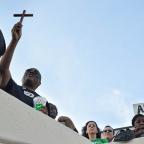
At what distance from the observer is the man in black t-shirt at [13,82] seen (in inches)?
124

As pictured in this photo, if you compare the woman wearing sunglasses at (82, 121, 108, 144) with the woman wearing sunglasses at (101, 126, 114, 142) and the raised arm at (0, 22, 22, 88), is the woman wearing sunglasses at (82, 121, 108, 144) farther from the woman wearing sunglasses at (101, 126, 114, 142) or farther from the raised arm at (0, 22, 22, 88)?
the raised arm at (0, 22, 22, 88)

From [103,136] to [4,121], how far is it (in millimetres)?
3001

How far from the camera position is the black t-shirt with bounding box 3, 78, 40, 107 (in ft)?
10.6

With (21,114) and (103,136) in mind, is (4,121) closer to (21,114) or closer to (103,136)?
(21,114)

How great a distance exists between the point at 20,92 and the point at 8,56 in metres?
0.41

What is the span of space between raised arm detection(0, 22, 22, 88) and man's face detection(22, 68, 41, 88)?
0.58 m

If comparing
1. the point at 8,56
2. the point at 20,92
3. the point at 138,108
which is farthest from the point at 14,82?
the point at 138,108

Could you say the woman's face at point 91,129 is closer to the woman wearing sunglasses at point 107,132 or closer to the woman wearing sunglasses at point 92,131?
the woman wearing sunglasses at point 92,131

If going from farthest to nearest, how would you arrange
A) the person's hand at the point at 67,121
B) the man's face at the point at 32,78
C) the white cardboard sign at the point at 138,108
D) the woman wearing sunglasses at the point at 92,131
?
the white cardboard sign at the point at 138,108
the woman wearing sunglasses at the point at 92,131
the man's face at the point at 32,78
the person's hand at the point at 67,121

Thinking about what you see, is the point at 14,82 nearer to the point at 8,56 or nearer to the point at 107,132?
the point at 8,56

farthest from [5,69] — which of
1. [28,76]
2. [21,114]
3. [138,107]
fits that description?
[138,107]

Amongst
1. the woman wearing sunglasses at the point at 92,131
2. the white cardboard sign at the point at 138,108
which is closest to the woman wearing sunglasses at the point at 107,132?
the woman wearing sunglasses at the point at 92,131

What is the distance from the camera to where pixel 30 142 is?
215cm

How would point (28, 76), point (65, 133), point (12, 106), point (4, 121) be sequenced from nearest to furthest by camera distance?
point (4, 121)
point (12, 106)
point (65, 133)
point (28, 76)
